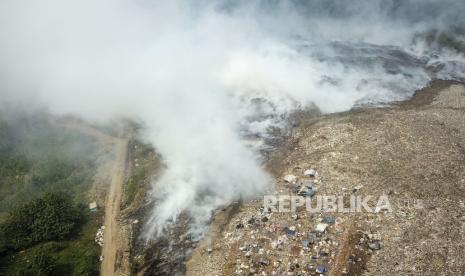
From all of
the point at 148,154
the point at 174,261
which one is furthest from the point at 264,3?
the point at 174,261

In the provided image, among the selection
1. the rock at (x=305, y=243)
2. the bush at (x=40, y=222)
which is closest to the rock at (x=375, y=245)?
the rock at (x=305, y=243)

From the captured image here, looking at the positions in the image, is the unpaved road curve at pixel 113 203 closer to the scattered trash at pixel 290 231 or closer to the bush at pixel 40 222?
the bush at pixel 40 222

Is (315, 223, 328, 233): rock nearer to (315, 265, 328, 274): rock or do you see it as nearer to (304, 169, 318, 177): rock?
(315, 265, 328, 274): rock

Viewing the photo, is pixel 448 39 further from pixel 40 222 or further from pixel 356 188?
pixel 40 222

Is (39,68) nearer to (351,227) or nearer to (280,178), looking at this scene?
(280,178)

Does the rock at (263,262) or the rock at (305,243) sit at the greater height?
the rock at (305,243)

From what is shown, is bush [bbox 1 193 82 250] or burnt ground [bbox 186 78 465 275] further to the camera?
bush [bbox 1 193 82 250]

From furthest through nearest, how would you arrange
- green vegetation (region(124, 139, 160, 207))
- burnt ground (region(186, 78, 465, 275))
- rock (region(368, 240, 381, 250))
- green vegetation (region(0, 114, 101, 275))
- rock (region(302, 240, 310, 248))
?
green vegetation (region(124, 139, 160, 207)), green vegetation (region(0, 114, 101, 275)), rock (region(302, 240, 310, 248)), rock (region(368, 240, 381, 250)), burnt ground (region(186, 78, 465, 275))

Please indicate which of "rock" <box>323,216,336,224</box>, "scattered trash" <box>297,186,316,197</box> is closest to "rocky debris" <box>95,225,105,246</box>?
"scattered trash" <box>297,186,316,197</box>
